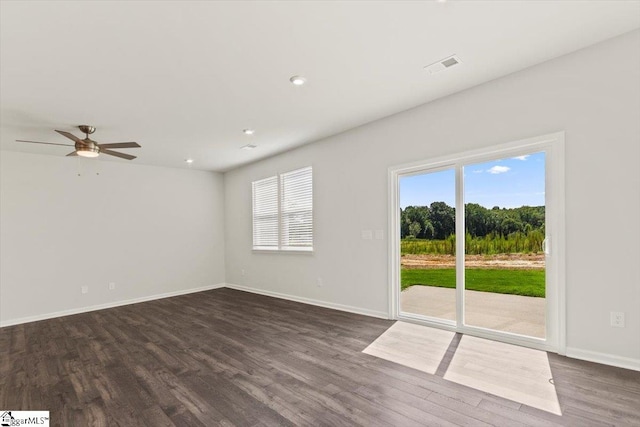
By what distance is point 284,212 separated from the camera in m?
6.18

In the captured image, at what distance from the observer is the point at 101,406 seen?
2365 mm

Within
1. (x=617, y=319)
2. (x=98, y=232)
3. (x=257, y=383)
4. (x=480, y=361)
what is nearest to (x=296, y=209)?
(x=257, y=383)

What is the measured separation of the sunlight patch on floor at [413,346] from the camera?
2.96 metres

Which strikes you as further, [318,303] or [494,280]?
[318,303]

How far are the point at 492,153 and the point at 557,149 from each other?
1.94 feet

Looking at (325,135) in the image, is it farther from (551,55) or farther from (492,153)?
(551,55)

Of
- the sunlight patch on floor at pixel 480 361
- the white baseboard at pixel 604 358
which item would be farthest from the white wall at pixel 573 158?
the sunlight patch on floor at pixel 480 361

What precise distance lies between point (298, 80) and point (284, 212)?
10.9 ft

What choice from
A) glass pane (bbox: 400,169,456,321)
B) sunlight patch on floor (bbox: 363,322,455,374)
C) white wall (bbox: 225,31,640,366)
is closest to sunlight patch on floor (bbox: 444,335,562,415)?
sunlight patch on floor (bbox: 363,322,455,374)

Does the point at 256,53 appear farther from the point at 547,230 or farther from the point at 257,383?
the point at 547,230

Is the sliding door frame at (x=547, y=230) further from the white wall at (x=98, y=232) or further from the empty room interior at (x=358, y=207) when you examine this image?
the white wall at (x=98, y=232)

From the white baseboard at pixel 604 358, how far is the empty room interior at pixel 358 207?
0.04 ft

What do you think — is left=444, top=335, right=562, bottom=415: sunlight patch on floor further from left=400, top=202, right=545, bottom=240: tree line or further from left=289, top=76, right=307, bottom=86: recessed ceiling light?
left=289, top=76, right=307, bottom=86: recessed ceiling light

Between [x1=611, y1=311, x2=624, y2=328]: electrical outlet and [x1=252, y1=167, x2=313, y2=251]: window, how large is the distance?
393 cm
